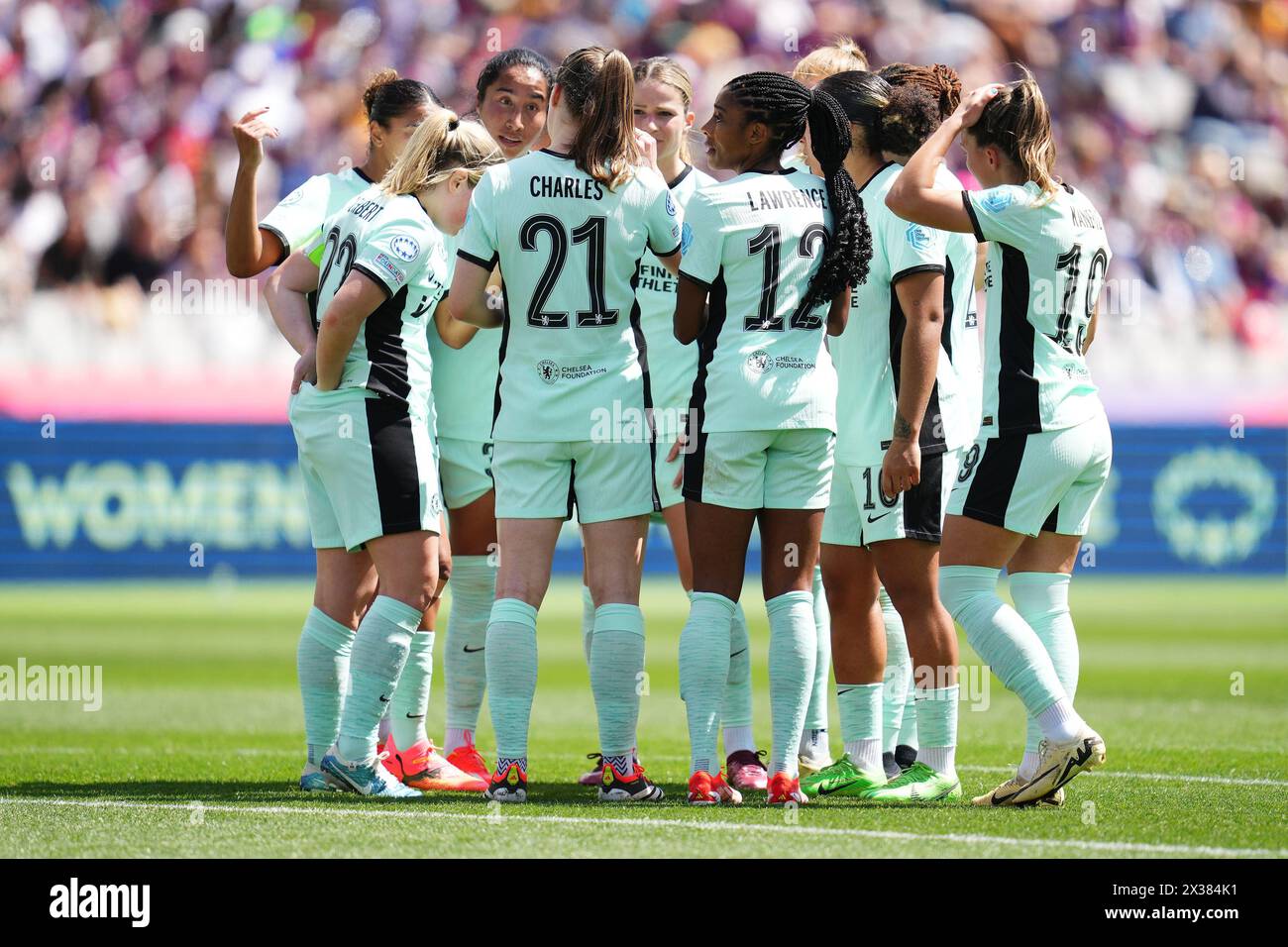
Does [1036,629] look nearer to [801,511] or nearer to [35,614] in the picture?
[801,511]

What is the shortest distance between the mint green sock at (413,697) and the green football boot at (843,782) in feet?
5.36

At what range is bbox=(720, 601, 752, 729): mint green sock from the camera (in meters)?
6.38

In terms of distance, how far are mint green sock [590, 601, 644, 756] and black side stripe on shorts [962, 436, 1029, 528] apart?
1.22 metres

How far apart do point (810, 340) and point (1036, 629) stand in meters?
1.33

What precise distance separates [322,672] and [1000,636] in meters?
2.49

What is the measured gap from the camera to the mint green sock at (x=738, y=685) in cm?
638

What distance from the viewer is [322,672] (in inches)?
240

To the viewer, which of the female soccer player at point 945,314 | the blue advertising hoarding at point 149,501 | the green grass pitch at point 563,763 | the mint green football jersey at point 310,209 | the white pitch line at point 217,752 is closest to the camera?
the green grass pitch at point 563,763

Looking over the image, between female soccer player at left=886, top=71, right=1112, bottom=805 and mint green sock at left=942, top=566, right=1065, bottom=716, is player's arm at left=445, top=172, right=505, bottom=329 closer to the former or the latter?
female soccer player at left=886, top=71, right=1112, bottom=805

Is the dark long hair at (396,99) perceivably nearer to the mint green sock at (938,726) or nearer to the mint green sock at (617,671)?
the mint green sock at (617,671)

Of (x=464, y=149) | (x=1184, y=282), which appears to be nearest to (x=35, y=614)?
(x=464, y=149)

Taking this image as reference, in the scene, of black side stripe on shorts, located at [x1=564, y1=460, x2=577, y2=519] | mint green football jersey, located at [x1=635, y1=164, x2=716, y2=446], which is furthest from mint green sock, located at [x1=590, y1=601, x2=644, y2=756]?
mint green football jersey, located at [x1=635, y1=164, x2=716, y2=446]

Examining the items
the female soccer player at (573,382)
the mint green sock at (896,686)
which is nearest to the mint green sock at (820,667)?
the mint green sock at (896,686)
